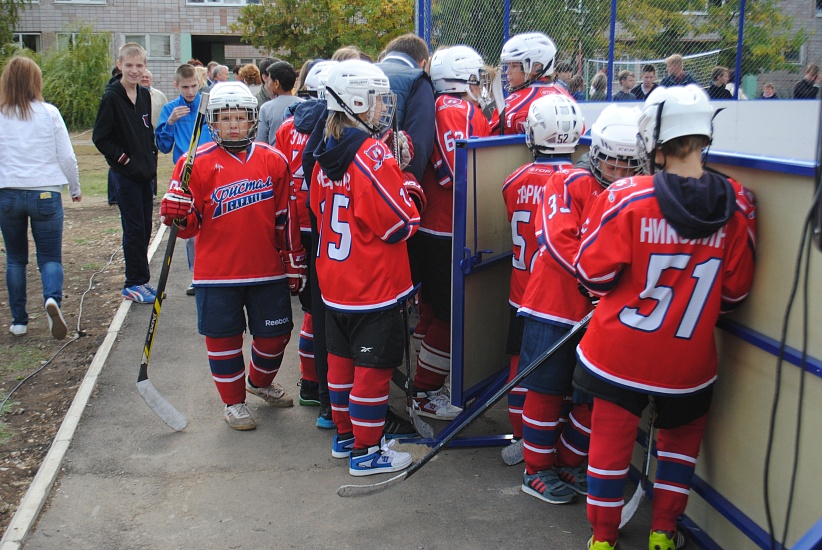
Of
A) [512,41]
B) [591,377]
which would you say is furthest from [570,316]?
[512,41]

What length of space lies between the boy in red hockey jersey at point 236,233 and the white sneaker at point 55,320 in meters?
2.35

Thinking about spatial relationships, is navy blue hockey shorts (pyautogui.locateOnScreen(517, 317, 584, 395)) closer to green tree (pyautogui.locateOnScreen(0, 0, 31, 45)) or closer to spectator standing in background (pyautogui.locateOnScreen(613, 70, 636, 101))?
spectator standing in background (pyautogui.locateOnScreen(613, 70, 636, 101))

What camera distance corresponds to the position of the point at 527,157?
4.72m

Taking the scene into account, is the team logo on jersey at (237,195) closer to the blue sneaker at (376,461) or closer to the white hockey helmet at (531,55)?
the blue sneaker at (376,461)

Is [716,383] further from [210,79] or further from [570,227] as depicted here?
[210,79]

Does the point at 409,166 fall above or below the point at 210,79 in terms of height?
below

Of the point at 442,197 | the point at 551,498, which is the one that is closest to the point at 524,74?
the point at 442,197

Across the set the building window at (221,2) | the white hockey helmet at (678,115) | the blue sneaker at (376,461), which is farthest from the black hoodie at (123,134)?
the building window at (221,2)

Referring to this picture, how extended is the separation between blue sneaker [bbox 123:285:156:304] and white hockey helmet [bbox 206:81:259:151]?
130 inches

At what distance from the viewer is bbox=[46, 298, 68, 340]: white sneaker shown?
6.48 m

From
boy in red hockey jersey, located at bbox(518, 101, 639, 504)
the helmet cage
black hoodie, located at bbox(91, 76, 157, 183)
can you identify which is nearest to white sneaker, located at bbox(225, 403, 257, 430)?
boy in red hockey jersey, located at bbox(518, 101, 639, 504)

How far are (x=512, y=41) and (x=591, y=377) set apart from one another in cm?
280

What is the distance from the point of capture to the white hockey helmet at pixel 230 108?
4.52 m

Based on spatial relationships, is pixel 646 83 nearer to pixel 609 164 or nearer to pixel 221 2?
pixel 609 164
